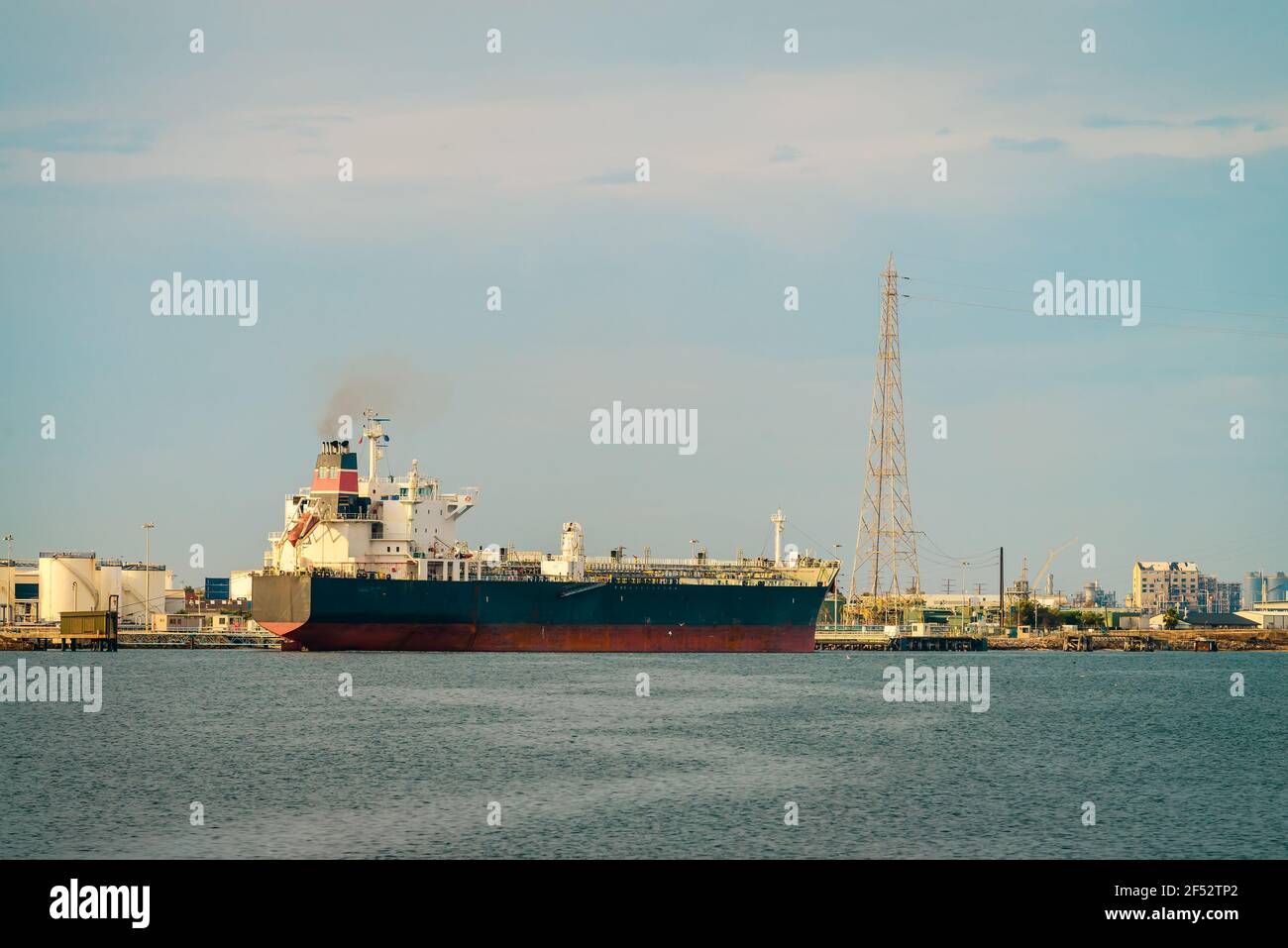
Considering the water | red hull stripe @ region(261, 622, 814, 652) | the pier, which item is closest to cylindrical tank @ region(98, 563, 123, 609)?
red hull stripe @ region(261, 622, 814, 652)

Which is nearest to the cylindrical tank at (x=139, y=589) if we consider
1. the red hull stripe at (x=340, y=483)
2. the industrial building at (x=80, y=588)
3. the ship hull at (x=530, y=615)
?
the industrial building at (x=80, y=588)

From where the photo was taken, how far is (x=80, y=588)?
10669 cm

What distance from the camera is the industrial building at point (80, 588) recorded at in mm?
106375

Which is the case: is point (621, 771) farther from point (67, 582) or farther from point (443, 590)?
point (67, 582)

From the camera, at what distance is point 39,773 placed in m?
34.4

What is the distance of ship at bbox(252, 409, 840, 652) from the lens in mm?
73500

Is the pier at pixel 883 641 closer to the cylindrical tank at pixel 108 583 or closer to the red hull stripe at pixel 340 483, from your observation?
the red hull stripe at pixel 340 483

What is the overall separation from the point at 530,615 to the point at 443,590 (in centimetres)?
545

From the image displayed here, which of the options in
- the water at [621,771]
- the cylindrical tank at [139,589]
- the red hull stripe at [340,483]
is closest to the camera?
the water at [621,771]

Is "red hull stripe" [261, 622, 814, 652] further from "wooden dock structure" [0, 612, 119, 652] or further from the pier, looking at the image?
the pier

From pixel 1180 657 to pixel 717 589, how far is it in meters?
46.7

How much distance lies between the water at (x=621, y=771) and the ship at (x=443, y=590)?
1007cm

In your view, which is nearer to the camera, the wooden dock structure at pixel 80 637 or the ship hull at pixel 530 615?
the ship hull at pixel 530 615
